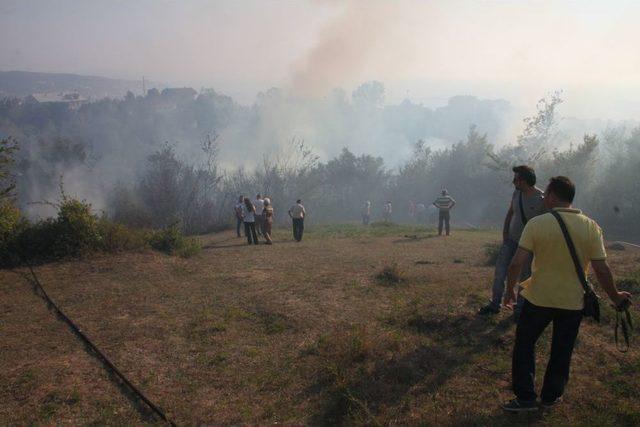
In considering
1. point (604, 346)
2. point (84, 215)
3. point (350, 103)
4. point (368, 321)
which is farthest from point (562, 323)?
point (350, 103)

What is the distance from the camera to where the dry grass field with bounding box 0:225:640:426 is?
3.93 meters

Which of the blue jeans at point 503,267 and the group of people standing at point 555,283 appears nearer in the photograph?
the group of people standing at point 555,283

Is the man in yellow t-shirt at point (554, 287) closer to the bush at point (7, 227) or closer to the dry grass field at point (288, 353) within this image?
the dry grass field at point (288, 353)

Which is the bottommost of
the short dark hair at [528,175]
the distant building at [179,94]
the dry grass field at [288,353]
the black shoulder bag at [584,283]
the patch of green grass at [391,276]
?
the dry grass field at [288,353]

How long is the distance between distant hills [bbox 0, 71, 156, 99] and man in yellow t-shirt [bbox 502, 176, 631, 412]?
464 feet

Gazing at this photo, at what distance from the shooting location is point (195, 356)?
17.1 ft

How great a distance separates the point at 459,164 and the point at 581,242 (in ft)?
136

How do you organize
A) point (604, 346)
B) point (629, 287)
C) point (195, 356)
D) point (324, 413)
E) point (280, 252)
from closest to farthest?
point (324, 413) → point (604, 346) → point (195, 356) → point (629, 287) → point (280, 252)

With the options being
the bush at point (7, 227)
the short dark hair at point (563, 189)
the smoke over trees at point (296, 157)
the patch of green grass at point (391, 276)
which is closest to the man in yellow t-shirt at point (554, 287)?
the short dark hair at point (563, 189)

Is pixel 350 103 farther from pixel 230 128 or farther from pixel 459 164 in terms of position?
pixel 459 164

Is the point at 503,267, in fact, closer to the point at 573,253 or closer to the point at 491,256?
the point at 573,253

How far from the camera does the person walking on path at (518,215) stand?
4.91 metres

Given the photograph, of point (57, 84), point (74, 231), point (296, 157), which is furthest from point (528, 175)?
point (57, 84)

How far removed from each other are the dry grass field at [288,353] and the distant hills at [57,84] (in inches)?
5384
